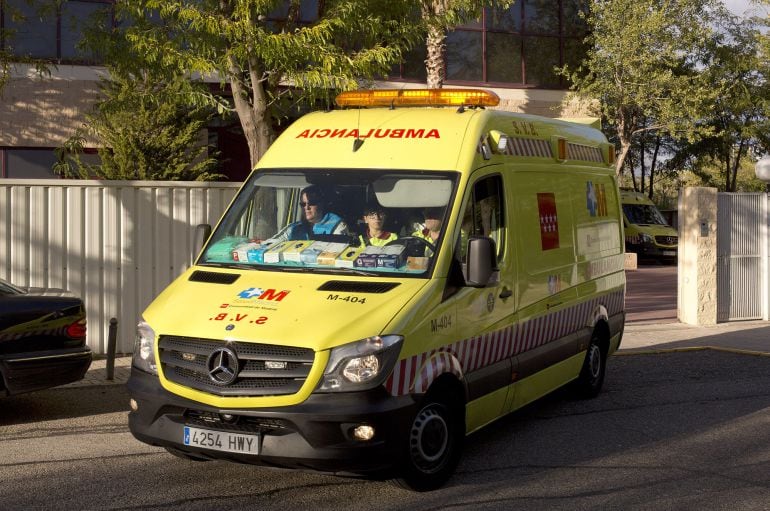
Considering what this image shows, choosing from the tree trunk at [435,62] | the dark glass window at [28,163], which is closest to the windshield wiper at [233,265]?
the tree trunk at [435,62]

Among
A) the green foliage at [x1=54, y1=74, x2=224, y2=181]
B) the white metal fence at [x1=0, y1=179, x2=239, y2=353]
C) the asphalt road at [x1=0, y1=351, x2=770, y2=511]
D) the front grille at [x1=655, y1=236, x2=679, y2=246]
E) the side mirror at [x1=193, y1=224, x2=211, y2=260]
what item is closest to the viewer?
the asphalt road at [x1=0, y1=351, x2=770, y2=511]

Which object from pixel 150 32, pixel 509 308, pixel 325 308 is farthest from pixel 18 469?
pixel 150 32

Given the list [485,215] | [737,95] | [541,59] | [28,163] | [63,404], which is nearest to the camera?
[485,215]

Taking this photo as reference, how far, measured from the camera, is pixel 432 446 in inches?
262

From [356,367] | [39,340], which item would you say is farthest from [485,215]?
[39,340]

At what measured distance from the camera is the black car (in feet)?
26.3

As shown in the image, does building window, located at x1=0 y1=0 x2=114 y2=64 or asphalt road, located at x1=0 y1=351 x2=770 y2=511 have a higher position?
building window, located at x1=0 y1=0 x2=114 y2=64

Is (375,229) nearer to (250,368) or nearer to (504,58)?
(250,368)

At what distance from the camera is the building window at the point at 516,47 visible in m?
28.0

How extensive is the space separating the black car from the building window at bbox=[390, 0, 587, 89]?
754 inches

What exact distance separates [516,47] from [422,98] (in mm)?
22002

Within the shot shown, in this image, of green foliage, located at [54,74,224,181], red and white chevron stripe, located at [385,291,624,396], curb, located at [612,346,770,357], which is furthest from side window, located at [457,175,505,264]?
green foliage, located at [54,74,224,181]

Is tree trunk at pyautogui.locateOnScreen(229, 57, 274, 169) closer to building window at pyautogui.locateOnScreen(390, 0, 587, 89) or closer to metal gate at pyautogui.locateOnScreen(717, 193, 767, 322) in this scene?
metal gate at pyautogui.locateOnScreen(717, 193, 767, 322)

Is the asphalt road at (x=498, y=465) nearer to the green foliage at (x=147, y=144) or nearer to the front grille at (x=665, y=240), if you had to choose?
the green foliage at (x=147, y=144)
